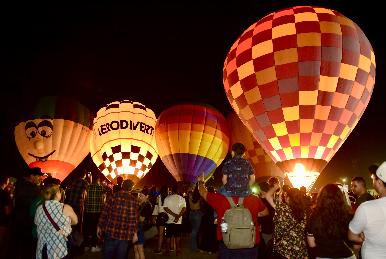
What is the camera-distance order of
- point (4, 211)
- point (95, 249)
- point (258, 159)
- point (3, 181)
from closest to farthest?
point (4, 211), point (3, 181), point (95, 249), point (258, 159)

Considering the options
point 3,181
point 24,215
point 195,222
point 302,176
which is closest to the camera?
point 24,215

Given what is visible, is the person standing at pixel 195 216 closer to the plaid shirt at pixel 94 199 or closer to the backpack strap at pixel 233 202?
the plaid shirt at pixel 94 199

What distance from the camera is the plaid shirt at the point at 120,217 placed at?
16.9 feet

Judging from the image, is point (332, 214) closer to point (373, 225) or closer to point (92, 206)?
point (373, 225)

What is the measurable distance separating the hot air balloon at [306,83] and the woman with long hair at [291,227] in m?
6.66

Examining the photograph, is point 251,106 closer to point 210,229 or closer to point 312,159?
point 312,159

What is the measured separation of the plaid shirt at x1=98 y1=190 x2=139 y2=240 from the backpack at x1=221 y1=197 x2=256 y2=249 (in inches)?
67.1

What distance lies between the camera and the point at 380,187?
3.05 m

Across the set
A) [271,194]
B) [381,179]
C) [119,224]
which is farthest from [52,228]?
[381,179]

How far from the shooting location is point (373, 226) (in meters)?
2.88

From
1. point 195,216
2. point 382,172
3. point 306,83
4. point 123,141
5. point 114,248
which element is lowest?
point 114,248

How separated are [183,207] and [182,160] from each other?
27.5ft

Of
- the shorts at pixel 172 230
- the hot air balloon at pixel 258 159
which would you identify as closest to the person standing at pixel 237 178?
the shorts at pixel 172 230

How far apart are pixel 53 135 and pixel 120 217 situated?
11322mm
